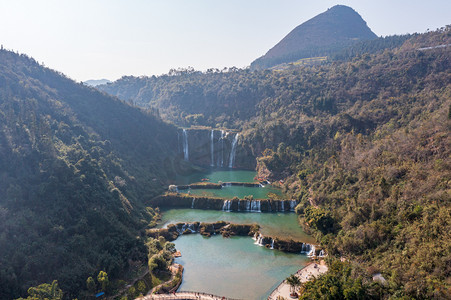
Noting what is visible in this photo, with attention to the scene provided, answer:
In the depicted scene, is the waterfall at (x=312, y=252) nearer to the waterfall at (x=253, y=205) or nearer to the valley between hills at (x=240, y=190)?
the valley between hills at (x=240, y=190)

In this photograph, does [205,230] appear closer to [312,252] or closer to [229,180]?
[312,252]

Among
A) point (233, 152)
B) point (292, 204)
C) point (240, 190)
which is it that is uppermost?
point (233, 152)

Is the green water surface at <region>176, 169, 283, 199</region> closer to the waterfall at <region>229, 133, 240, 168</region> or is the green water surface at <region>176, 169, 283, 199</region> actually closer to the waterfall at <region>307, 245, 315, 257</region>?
the waterfall at <region>229, 133, 240, 168</region>

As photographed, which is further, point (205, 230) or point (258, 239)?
point (205, 230)

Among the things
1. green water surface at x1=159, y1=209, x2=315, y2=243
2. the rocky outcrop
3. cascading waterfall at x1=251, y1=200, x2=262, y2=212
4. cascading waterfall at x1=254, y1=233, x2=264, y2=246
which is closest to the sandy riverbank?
green water surface at x1=159, y1=209, x2=315, y2=243

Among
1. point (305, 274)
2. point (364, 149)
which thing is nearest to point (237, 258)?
point (305, 274)

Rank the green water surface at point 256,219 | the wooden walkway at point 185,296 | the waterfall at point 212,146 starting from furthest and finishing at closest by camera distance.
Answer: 1. the waterfall at point 212,146
2. the green water surface at point 256,219
3. the wooden walkway at point 185,296

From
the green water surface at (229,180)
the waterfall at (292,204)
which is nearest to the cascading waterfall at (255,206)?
the green water surface at (229,180)
